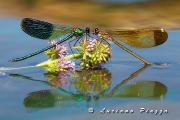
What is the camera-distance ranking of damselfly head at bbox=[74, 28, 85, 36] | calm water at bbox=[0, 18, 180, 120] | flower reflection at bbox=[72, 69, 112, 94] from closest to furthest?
calm water at bbox=[0, 18, 180, 120], flower reflection at bbox=[72, 69, 112, 94], damselfly head at bbox=[74, 28, 85, 36]

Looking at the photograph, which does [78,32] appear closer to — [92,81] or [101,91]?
[92,81]

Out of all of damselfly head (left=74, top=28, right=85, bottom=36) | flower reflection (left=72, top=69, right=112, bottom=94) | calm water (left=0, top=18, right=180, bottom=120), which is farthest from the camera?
damselfly head (left=74, top=28, right=85, bottom=36)

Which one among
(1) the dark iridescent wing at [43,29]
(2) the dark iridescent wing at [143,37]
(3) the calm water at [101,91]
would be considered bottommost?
(3) the calm water at [101,91]

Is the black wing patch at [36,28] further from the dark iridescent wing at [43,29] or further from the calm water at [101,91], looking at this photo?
the calm water at [101,91]

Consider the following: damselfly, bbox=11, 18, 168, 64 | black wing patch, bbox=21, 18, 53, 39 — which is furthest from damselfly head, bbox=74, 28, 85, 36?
black wing patch, bbox=21, 18, 53, 39

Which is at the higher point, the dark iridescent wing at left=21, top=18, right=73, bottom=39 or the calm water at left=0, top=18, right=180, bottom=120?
the dark iridescent wing at left=21, top=18, right=73, bottom=39

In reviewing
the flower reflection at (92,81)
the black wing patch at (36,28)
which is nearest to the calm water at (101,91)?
the flower reflection at (92,81)

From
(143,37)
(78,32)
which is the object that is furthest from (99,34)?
(143,37)

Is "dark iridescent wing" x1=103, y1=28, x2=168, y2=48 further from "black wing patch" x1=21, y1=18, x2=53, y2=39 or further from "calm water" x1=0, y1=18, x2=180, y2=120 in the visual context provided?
"black wing patch" x1=21, y1=18, x2=53, y2=39
